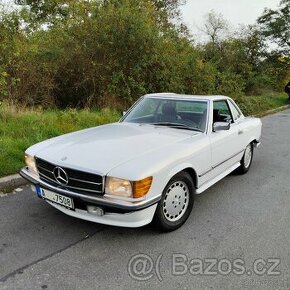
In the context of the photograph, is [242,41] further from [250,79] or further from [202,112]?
[202,112]

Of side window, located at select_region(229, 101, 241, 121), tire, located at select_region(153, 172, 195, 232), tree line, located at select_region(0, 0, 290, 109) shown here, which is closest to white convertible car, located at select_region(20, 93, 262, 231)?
tire, located at select_region(153, 172, 195, 232)

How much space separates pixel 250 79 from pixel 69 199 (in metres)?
18.6

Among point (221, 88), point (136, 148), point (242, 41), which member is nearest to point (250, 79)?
point (242, 41)

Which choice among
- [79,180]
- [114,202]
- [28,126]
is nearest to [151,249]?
[114,202]

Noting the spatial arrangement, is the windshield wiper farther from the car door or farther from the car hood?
the car door

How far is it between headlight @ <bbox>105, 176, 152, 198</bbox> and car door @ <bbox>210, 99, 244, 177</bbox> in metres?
1.40

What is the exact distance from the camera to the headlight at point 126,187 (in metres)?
3.02

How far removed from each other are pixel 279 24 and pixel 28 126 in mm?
25470

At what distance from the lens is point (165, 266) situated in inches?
117

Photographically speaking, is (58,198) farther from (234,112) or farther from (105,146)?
(234,112)
